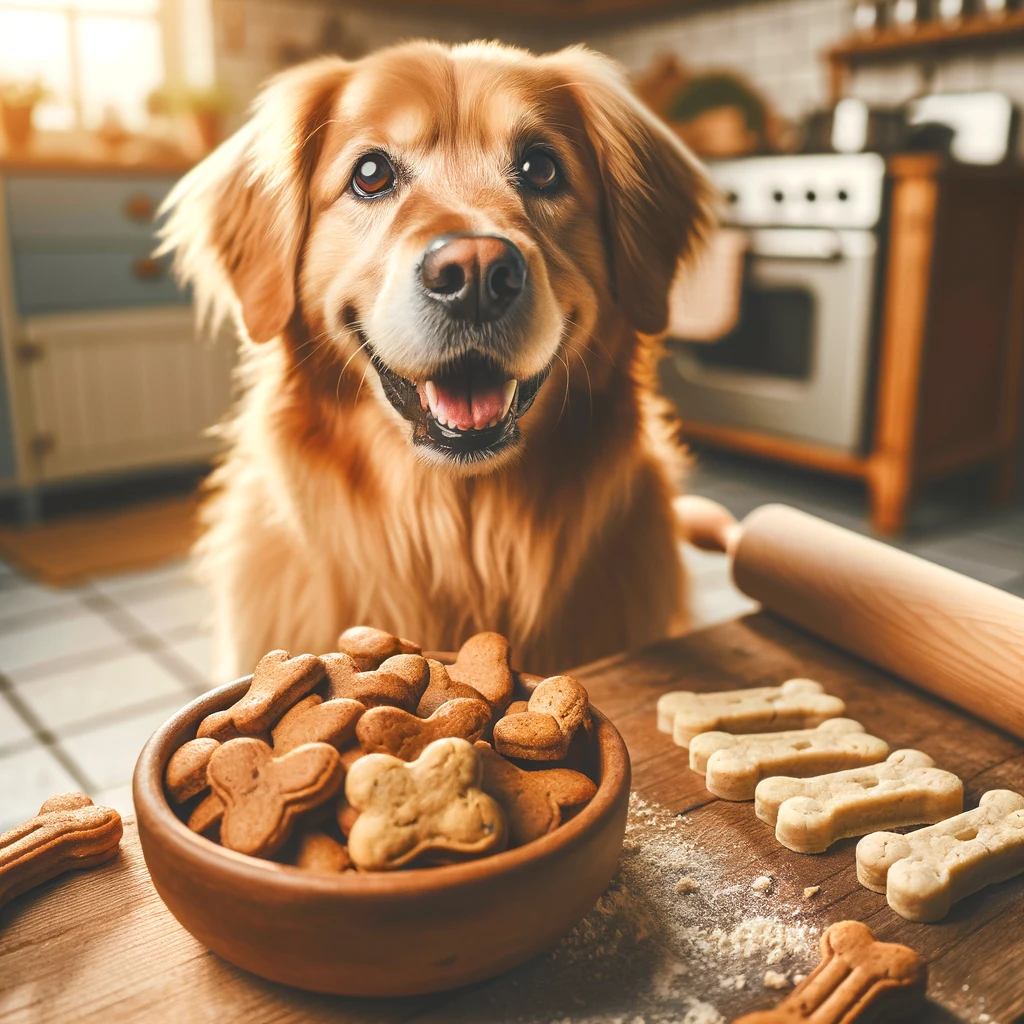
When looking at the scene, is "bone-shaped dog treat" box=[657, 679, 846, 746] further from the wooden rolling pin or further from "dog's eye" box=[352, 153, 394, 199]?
"dog's eye" box=[352, 153, 394, 199]

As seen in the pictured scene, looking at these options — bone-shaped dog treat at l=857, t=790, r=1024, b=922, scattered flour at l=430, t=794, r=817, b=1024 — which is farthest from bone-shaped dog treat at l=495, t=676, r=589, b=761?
bone-shaped dog treat at l=857, t=790, r=1024, b=922

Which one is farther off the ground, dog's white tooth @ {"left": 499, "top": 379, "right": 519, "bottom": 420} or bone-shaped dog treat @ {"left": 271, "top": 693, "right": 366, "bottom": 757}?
dog's white tooth @ {"left": 499, "top": 379, "right": 519, "bottom": 420}

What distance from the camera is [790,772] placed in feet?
2.45

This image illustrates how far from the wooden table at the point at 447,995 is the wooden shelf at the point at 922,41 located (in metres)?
3.07

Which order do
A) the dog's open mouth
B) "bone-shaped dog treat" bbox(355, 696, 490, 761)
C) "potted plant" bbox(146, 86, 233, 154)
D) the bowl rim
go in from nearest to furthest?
the bowl rim
"bone-shaped dog treat" bbox(355, 696, 490, 761)
the dog's open mouth
"potted plant" bbox(146, 86, 233, 154)

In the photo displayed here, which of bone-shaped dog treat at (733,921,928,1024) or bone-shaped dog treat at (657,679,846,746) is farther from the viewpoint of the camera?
bone-shaped dog treat at (657,679,846,746)

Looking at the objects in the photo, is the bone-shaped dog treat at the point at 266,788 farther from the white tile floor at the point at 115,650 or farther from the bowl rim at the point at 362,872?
the white tile floor at the point at 115,650

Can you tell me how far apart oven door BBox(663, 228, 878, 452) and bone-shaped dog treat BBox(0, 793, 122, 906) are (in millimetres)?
2747

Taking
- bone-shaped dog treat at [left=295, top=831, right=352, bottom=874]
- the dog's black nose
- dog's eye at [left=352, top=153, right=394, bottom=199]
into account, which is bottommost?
bone-shaped dog treat at [left=295, top=831, right=352, bottom=874]

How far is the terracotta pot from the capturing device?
10.7 feet

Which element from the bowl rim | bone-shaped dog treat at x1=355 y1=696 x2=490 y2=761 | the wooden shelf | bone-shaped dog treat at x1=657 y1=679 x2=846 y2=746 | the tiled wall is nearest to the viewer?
the bowl rim

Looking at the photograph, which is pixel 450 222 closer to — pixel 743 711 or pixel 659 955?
pixel 743 711

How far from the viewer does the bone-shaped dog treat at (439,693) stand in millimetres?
653

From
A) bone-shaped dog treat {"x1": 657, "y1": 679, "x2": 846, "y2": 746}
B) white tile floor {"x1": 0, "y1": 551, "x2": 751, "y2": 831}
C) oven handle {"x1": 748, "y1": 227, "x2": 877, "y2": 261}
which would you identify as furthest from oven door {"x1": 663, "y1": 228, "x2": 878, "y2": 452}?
bone-shaped dog treat {"x1": 657, "y1": 679, "x2": 846, "y2": 746}
